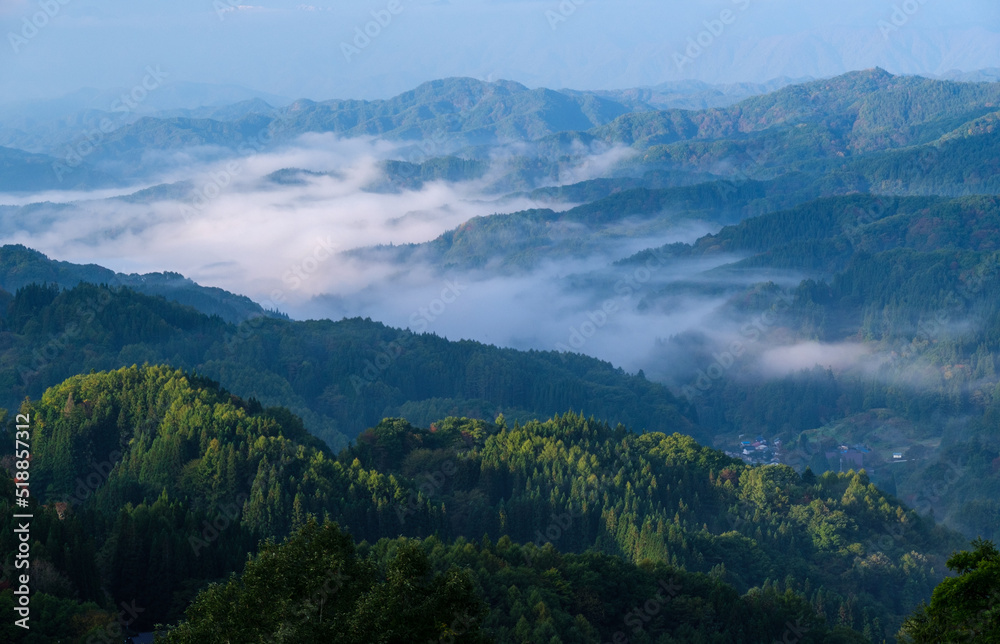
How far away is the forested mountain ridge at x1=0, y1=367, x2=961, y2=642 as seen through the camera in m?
87.7

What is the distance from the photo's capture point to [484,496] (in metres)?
110

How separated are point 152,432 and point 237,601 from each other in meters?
67.5

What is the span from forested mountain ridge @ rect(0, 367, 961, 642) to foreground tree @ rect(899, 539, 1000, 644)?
101 ft

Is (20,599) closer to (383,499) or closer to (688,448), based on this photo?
(383,499)

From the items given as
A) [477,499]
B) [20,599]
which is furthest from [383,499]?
[20,599]

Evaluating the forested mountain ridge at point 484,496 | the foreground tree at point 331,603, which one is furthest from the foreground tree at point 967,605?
the forested mountain ridge at point 484,496

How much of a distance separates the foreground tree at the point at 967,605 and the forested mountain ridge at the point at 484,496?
3092cm

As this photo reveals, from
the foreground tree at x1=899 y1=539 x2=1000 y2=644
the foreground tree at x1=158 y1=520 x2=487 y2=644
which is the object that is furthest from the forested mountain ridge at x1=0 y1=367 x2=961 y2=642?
the foreground tree at x1=899 y1=539 x2=1000 y2=644

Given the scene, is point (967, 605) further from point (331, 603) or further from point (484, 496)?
point (484, 496)

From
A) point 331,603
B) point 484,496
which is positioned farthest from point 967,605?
point 484,496

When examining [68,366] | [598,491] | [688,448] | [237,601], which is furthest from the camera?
[68,366]

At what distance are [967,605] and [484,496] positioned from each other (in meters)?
71.7

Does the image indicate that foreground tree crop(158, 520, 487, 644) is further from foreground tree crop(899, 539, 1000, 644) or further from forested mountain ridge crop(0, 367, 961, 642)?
forested mountain ridge crop(0, 367, 961, 642)

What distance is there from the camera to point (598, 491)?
368ft
